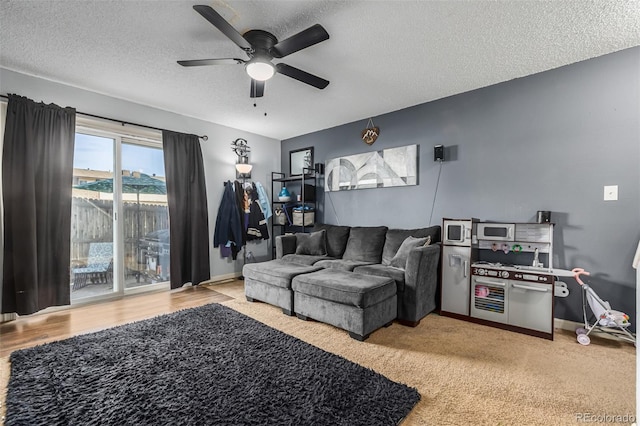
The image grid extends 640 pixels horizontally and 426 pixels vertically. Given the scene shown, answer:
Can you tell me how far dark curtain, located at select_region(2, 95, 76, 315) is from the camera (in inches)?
110

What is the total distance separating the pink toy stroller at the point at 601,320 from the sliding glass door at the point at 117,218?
4.90 meters

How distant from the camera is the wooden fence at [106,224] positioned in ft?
11.2

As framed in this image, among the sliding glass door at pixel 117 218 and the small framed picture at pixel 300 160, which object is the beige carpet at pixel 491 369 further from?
the small framed picture at pixel 300 160

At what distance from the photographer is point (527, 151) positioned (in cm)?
294

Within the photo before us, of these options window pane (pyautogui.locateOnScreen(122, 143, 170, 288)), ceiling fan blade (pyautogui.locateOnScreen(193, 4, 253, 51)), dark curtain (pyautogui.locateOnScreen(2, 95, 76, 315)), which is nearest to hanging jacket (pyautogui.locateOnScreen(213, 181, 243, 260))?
window pane (pyautogui.locateOnScreen(122, 143, 170, 288))

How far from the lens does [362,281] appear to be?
105 inches

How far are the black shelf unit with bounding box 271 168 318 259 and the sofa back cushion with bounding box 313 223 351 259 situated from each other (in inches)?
25.9

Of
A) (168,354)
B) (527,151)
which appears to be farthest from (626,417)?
(168,354)

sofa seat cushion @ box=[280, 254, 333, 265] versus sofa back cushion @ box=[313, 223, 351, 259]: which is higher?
sofa back cushion @ box=[313, 223, 351, 259]

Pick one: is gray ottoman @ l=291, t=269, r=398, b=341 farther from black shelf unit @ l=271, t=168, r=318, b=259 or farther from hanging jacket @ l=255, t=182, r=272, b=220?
hanging jacket @ l=255, t=182, r=272, b=220

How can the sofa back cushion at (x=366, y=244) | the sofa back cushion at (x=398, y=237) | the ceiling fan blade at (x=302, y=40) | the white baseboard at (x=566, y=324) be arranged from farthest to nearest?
the sofa back cushion at (x=366, y=244) → the sofa back cushion at (x=398, y=237) → the white baseboard at (x=566, y=324) → the ceiling fan blade at (x=302, y=40)

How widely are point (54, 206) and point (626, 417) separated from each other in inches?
196

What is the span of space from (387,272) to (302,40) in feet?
7.49

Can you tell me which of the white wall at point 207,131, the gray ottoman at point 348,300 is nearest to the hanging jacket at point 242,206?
the white wall at point 207,131
